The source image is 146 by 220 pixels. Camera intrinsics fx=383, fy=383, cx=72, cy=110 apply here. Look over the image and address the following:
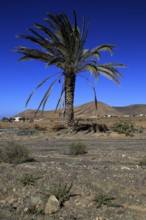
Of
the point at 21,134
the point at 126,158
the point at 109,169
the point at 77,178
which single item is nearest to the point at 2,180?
the point at 77,178

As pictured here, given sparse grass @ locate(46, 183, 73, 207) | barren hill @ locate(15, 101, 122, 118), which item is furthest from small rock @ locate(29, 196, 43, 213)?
barren hill @ locate(15, 101, 122, 118)

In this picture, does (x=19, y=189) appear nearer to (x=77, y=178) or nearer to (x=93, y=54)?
(x=77, y=178)

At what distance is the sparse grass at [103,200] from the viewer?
24.6 ft

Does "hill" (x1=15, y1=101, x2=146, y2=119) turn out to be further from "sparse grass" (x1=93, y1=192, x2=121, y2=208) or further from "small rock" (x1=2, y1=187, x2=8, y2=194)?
"sparse grass" (x1=93, y1=192, x2=121, y2=208)

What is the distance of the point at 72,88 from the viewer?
27.1m

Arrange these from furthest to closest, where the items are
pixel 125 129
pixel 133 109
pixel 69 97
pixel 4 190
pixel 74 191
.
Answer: pixel 133 109 < pixel 69 97 < pixel 125 129 < pixel 4 190 < pixel 74 191

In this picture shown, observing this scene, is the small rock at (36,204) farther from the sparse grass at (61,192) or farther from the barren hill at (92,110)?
the barren hill at (92,110)

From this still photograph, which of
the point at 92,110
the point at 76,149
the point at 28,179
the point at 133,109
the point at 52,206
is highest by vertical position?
the point at 133,109

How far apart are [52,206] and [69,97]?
19859 mm

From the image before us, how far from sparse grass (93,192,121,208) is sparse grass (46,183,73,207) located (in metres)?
0.60

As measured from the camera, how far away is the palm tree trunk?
1065 inches

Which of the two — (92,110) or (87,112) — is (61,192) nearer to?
(87,112)

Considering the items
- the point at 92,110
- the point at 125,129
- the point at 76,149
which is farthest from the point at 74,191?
the point at 92,110

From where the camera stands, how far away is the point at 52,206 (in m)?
7.49
